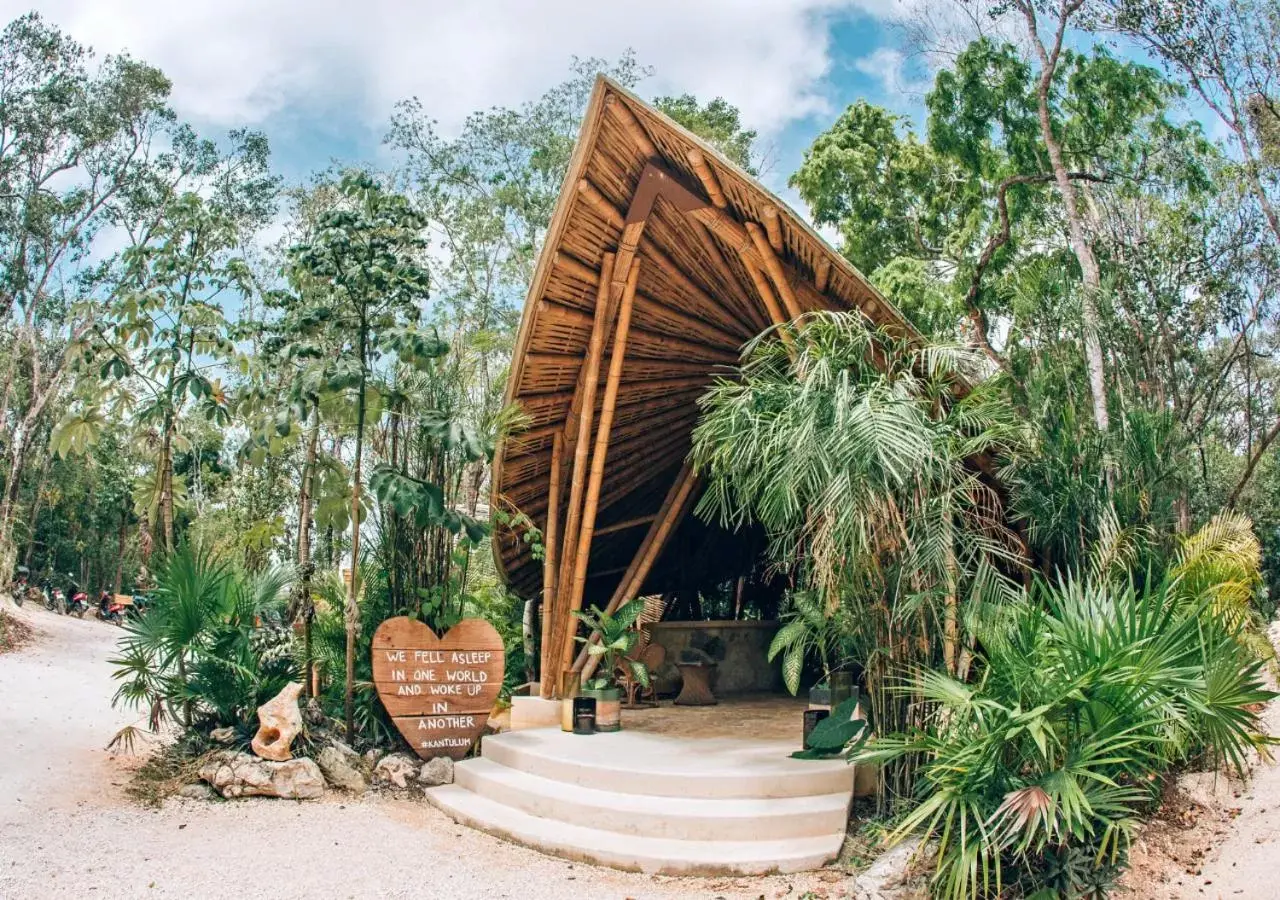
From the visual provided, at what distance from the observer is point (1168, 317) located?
1391 centimetres

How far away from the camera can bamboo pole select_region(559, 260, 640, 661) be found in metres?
6.95

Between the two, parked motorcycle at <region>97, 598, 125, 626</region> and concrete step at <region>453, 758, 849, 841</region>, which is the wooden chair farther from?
parked motorcycle at <region>97, 598, 125, 626</region>

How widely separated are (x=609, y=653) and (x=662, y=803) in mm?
1980

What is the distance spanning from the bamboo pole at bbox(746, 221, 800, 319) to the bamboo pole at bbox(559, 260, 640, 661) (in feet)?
3.28

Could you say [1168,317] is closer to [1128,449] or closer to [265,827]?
[1128,449]

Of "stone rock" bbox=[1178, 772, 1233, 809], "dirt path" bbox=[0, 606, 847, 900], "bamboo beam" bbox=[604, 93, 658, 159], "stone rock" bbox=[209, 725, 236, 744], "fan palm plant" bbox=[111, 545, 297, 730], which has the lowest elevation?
"dirt path" bbox=[0, 606, 847, 900]

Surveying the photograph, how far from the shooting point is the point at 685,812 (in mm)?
4875

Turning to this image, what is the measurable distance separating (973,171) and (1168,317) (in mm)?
3707

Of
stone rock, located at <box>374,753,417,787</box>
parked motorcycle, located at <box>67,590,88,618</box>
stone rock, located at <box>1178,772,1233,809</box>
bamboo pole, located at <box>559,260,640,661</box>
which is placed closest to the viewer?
stone rock, located at <box>1178,772,1233,809</box>

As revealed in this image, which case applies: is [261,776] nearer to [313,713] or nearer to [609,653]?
[313,713]

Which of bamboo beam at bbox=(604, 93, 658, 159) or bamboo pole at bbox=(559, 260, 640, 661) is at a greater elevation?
bamboo beam at bbox=(604, 93, 658, 159)

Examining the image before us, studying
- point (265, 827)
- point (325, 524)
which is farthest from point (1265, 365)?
point (265, 827)

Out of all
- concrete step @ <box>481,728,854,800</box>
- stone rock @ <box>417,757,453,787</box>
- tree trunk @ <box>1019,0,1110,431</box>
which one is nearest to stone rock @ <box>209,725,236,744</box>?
stone rock @ <box>417,757,453,787</box>

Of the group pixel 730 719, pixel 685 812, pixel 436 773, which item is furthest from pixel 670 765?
pixel 730 719
